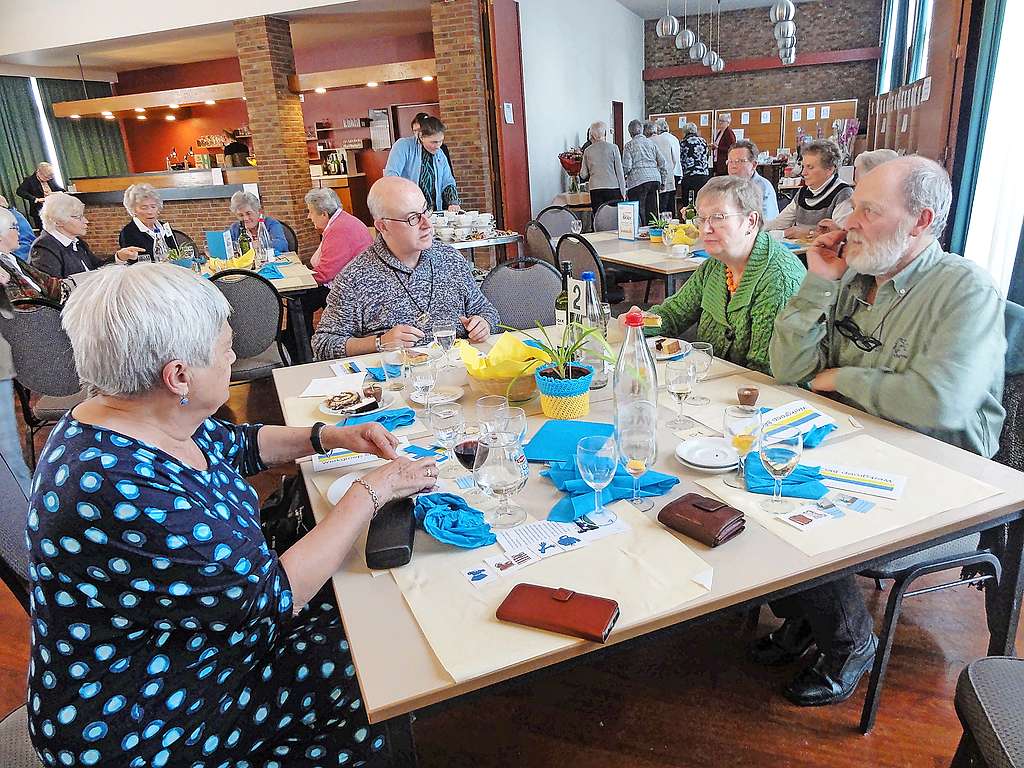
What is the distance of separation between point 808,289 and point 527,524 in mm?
1195

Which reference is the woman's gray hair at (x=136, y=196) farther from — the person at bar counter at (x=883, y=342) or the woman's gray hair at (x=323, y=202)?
the person at bar counter at (x=883, y=342)

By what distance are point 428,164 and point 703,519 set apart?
555cm

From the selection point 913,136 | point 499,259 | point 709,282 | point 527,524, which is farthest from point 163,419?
point 913,136

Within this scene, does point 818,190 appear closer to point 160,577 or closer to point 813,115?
point 160,577

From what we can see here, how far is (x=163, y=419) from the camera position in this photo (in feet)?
3.94

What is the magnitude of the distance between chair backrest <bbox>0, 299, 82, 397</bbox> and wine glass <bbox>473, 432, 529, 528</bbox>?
2.74 m

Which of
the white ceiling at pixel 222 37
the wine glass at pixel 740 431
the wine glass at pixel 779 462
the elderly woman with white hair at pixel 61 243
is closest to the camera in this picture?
the wine glass at pixel 779 462

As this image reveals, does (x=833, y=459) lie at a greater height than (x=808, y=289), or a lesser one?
lesser

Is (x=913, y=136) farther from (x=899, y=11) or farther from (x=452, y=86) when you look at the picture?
(x=899, y=11)

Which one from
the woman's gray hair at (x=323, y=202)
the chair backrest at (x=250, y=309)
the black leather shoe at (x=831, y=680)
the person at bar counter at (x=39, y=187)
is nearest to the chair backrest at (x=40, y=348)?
the chair backrest at (x=250, y=309)

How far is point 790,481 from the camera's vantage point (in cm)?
138

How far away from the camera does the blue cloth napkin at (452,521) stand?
4.05 feet

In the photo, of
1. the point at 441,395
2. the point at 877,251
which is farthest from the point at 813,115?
the point at 441,395

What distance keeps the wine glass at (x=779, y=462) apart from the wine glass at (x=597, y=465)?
0.31m
